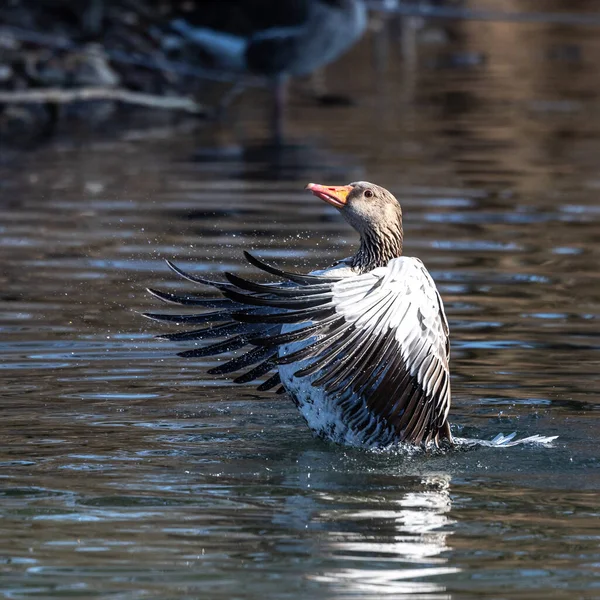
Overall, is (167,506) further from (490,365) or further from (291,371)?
(490,365)

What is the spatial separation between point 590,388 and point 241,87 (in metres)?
15.8

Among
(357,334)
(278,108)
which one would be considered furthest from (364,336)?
(278,108)

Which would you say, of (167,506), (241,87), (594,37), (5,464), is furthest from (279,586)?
(594,37)

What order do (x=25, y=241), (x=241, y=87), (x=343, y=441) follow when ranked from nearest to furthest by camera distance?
(x=343, y=441), (x=25, y=241), (x=241, y=87)

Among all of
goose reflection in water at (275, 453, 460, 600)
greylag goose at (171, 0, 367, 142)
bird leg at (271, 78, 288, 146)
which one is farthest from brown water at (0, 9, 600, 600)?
greylag goose at (171, 0, 367, 142)

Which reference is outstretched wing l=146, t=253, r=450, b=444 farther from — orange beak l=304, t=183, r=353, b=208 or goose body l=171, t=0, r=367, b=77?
goose body l=171, t=0, r=367, b=77

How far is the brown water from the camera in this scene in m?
5.43

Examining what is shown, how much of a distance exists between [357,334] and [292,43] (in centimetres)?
1295

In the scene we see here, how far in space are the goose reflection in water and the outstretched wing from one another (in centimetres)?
36

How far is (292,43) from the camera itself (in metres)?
18.9

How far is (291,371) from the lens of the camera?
693cm

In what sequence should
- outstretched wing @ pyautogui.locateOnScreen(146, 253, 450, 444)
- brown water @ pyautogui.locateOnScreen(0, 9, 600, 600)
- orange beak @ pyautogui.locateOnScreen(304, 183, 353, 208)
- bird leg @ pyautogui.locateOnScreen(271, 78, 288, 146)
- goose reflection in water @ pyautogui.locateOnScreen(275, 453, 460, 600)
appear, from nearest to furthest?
goose reflection in water @ pyautogui.locateOnScreen(275, 453, 460, 600) < brown water @ pyautogui.locateOnScreen(0, 9, 600, 600) < outstretched wing @ pyautogui.locateOnScreen(146, 253, 450, 444) < orange beak @ pyautogui.locateOnScreen(304, 183, 353, 208) < bird leg @ pyautogui.locateOnScreen(271, 78, 288, 146)

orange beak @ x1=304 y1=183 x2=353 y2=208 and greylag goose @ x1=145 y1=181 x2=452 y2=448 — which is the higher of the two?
orange beak @ x1=304 y1=183 x2=353 y2=208

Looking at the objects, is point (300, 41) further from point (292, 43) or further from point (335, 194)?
point (335, 194)
